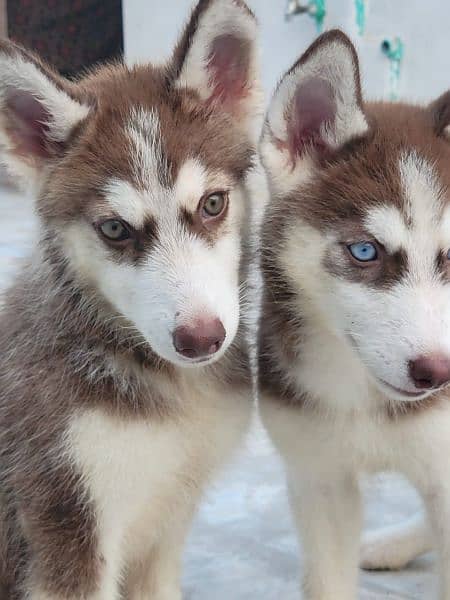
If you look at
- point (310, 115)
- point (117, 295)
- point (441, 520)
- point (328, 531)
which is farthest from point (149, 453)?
point (310, 115)

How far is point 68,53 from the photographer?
7.95m

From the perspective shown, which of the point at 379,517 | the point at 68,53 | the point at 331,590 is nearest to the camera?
the point at 331,590

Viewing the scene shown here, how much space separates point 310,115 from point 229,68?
0.22 meters

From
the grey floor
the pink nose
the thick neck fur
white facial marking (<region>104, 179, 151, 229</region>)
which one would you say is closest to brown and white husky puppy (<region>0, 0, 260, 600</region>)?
white facial marking (<region>104, 179, 151, 229</region>)

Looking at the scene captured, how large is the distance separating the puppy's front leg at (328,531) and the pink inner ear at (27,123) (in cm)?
98

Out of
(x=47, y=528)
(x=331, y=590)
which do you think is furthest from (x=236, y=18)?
(x=331, y=590)

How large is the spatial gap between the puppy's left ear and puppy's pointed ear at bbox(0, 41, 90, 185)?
2.47 ft

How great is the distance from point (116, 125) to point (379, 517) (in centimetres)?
162

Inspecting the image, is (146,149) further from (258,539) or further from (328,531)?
(258,539)

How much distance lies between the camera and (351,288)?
69.9 inches

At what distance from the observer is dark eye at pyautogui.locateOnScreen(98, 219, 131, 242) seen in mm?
1802

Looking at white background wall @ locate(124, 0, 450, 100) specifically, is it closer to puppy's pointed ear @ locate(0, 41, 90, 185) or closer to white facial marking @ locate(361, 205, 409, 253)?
puppy's pointed ear @ locate(0, 41, 90, 185)

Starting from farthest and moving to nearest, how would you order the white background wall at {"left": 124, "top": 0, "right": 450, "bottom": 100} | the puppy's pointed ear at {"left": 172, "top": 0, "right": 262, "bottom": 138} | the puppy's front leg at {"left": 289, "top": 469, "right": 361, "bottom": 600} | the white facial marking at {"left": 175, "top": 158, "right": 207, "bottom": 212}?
the white background wall at {"left": 124, "top": 0, "right": 450, "bottom": 100} → the puppy's front leg at {"left": 289, "top": 469, "right": 361, "bottom": 600} → the puppy's pointed ear at {"left": 172, "top": 0, "right": 262, "bottom": 138} → the white facial marking at {"left": 175, "top": 158, "right": 207, "bottom": 212}

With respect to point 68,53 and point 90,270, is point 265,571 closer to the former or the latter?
point 90,270
